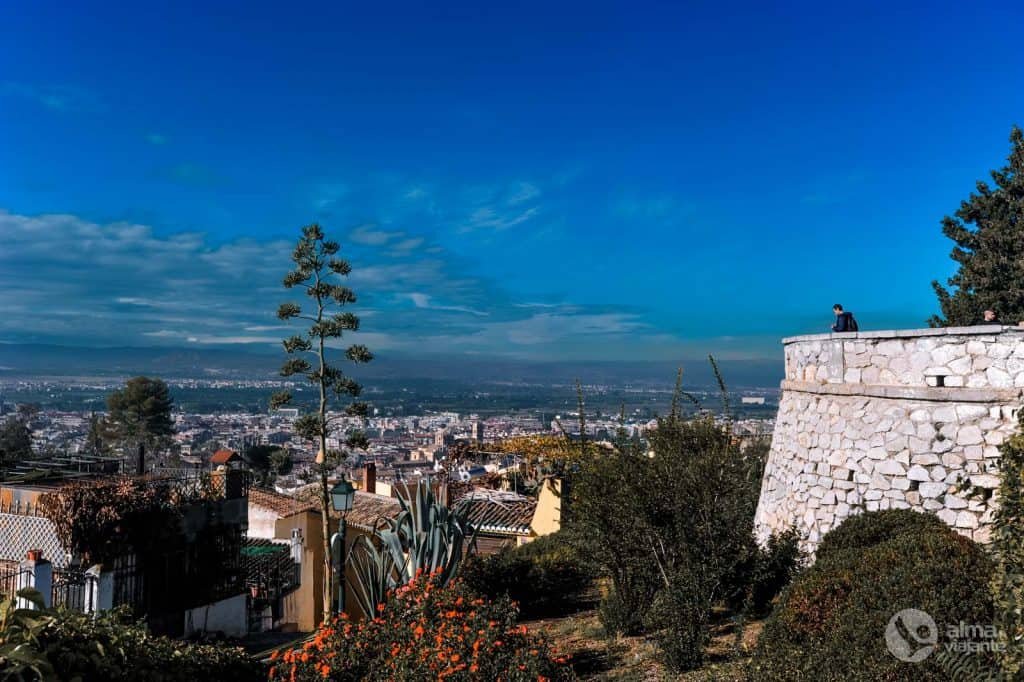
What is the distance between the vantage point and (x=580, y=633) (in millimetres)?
8523

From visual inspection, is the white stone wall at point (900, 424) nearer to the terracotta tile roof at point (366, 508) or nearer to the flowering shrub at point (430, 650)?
the flowering shrub at point (430, 650)

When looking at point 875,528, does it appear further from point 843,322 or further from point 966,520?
point 843,322

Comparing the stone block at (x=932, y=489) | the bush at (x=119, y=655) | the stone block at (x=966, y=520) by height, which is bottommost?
the bush at (x=119, y=655)

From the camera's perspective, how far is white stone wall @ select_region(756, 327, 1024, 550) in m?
7.41

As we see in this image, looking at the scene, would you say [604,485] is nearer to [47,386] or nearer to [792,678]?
[792,678]

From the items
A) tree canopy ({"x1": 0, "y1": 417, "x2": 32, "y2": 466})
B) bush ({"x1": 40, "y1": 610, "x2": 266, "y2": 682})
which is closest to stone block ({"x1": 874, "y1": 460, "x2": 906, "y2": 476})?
bush ({"x1": 40, "y1": 610, "x2": 266, "y2": 682})

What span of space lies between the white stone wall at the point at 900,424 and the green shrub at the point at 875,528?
0.42m

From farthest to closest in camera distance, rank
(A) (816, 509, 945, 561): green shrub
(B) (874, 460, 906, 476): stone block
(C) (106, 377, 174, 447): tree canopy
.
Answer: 1. (C) (106, 377, 174, 447): tree canopy
2. (B) (874, 460, 906, 476): stone block
3. (A) (816, 509, 945, 561): green shrub

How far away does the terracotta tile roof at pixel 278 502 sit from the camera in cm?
1880

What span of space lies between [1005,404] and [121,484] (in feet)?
40.6

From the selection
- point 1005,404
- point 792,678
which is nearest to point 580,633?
point 792,678

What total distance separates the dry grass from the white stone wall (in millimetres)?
2094

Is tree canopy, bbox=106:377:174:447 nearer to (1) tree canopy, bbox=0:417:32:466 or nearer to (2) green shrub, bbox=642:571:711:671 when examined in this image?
(1) tree canopy, bbox=0:417:32:466

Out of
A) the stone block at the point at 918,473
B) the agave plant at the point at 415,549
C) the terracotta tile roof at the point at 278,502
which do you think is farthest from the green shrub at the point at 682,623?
the terracotta tile roof at the point at 278,502
